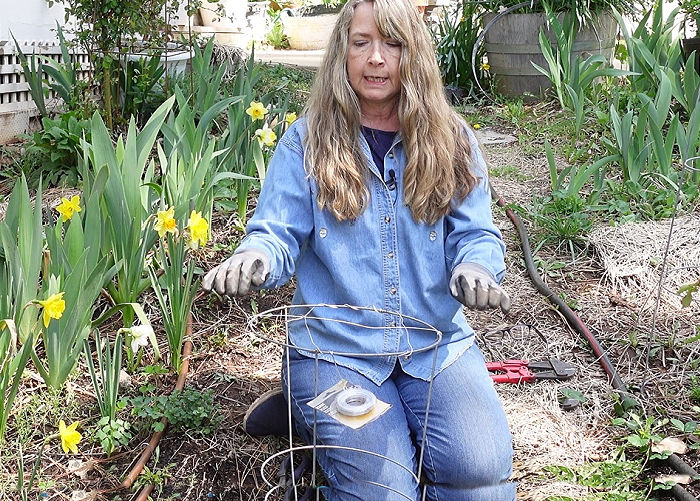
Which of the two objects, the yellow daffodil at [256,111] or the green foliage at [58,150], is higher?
the yellow daffodil at [256,111]

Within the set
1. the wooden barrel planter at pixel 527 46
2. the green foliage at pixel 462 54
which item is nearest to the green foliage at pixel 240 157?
the wooden barrel planter at pixel 527 46

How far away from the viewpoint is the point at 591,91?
4.55 meters

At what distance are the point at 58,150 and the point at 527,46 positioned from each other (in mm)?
2976

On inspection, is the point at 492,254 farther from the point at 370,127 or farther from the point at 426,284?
the point at 370,127

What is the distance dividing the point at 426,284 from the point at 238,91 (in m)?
1.86

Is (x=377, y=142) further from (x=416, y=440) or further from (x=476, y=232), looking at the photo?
(x=416, y=440)

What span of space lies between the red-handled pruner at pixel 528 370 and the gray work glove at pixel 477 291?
80cm

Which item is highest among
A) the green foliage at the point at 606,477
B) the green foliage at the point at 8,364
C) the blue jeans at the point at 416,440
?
the green foliage at the point at 8,364

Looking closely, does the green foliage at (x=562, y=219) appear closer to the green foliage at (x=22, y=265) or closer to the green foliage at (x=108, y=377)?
the green foliage at (x=108, y=377)

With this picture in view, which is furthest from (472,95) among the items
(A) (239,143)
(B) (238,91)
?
(A) (239,143)

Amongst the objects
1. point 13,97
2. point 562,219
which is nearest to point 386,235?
point 562,219

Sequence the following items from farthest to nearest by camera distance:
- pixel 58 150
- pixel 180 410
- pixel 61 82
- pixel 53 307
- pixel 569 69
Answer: pixel 569 69 → pixel 61 82 → pixel 58 150 → pixel 180 410 → pixel 53 307

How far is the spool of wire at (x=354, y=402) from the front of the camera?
1521 millimetres

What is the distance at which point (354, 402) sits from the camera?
1.60 m
